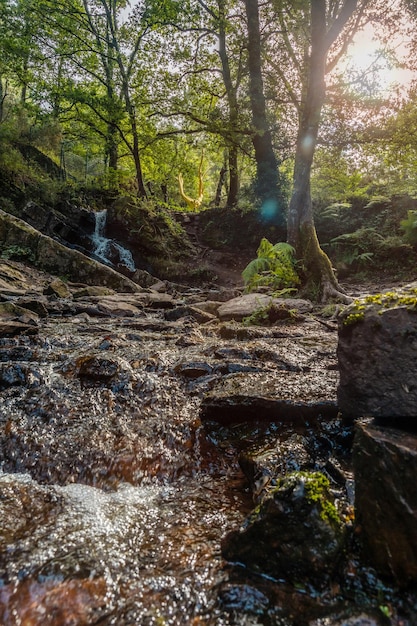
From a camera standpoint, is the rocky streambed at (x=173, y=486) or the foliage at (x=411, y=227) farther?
the foliage at (x=411, y=227)

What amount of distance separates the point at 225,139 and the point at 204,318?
10449 mm

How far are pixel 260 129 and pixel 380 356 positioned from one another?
14.2 m

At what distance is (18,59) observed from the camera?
60.2 ft

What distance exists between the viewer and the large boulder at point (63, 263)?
11023 millimetres

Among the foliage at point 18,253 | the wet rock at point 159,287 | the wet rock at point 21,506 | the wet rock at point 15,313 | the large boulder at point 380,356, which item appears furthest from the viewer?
the wet rock at point 159,287

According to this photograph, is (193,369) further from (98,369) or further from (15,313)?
(15,313)

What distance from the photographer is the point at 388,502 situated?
125 centimetres

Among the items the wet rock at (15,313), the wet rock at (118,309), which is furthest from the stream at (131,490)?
the wet rock at (118,309)

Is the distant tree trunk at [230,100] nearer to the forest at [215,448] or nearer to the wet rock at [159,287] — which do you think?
the forest at [215,448]

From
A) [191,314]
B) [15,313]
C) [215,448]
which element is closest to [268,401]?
[215,448]

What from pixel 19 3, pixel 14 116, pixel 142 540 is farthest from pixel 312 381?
pixel 19 3

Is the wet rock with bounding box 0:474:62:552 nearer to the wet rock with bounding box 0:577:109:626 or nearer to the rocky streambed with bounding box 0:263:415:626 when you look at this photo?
the rocky streambed with bounding box 0:263:415:626

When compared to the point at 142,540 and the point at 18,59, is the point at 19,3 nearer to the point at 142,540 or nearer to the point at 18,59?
the point at 18,59

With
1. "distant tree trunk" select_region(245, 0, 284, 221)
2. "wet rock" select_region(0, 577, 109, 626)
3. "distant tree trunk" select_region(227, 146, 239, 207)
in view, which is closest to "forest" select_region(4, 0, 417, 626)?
"wet rock" select_region(0, 577, 109, 626)
